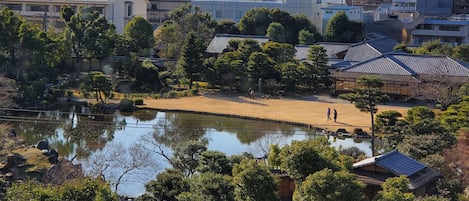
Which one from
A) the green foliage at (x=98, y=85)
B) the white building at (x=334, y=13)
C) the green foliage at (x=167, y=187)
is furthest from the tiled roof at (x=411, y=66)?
the green foliage at (x=167, y=187)

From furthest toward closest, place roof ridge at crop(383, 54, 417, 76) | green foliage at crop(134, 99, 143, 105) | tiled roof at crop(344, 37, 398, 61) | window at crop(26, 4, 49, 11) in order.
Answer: window at crop(26, 4, 49, 11) < tiled roof at crop(344, 37, 398, 61) < roof ridge at crop(383, 54, 417, 76) < green foliage at crop(134, 99, 143, 105)

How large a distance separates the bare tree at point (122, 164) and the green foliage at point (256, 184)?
Answer: 455 cm

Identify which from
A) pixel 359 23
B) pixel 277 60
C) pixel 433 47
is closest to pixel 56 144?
pixel 277 60

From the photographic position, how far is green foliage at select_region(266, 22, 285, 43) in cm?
3044

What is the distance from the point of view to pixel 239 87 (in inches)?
965

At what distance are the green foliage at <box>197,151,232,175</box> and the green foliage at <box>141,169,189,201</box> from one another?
35 cm

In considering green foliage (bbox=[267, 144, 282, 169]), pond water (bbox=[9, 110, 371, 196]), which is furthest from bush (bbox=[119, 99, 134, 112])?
green foliage (bbox=[267, 144, 282, 169])

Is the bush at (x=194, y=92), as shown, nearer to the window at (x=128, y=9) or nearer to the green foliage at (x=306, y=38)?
the green foliage at (x=306, y=38)

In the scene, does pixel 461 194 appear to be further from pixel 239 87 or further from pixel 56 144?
pixel 239 87

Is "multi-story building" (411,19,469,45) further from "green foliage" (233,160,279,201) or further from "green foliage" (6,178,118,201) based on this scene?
"green foliage" (6,178,118,201)

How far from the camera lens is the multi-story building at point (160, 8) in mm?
42062

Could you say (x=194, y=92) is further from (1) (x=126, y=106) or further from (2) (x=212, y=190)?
(2) (x=212, y=190)

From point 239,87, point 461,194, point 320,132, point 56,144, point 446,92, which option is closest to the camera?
point 461,194

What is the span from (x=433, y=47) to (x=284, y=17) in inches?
283
